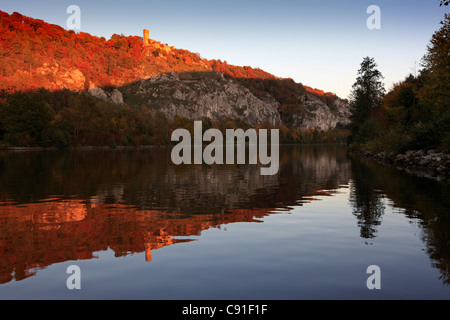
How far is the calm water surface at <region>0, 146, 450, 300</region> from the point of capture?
7023 mm

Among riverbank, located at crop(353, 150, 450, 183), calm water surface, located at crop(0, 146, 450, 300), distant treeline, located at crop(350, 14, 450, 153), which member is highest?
distant treeline, located at crop(350, 14, 450, 153)

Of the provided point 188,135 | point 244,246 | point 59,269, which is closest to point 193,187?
point 244,246

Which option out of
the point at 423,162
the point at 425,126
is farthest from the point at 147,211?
the point at 425,126

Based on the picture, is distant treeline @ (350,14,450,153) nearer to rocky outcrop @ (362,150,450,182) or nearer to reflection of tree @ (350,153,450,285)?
rocky outcrop @ (362,150,450,182)

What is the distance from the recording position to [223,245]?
10.1m

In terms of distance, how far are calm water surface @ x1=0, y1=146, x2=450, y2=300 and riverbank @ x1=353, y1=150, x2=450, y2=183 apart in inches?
570

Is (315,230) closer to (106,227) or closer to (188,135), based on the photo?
(106,227)

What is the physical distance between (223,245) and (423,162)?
3549 cm

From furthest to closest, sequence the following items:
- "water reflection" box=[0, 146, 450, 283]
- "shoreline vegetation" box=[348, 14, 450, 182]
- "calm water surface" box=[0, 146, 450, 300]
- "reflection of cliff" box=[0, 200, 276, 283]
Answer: "shoreline vegetation" box=[348, 14, 450, 182] → "water reflection" box=[0, 146, 450, 283] → "reflection of cliff" box=[0, 200, 276, 283] → "calm water surface" box=[0, 146, 450, 300]

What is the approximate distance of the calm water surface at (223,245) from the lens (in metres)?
7.02

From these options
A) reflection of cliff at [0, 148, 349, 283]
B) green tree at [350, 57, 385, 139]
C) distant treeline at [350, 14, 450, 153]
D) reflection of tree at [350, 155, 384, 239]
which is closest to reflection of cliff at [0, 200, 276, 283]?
reflection of cliff at [0, 148, 349, 283]

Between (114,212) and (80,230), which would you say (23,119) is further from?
(80,230)

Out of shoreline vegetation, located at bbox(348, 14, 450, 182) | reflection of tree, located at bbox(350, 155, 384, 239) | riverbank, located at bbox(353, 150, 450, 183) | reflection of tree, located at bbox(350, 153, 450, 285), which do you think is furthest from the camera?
shoreline vegetation, located at bbox(348, 14, 450, 182)
